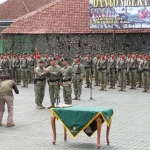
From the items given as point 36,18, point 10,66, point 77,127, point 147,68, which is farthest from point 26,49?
point 77,127

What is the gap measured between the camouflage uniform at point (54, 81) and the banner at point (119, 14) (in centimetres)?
1393

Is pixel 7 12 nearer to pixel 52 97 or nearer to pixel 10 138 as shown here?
pixel 52 97

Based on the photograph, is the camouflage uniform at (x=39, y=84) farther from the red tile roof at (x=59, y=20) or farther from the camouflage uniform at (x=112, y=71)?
the red tile roof at (x=59, y=20)

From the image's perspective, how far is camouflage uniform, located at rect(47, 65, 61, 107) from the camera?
1625 centimetres

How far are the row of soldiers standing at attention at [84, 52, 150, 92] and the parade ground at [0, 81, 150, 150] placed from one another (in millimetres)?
4046

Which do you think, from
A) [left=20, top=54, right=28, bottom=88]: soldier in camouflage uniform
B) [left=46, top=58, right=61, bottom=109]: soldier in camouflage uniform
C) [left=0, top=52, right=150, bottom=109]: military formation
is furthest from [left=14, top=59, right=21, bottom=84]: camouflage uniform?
[left=46, top=58, right=61, bottom=109]: soldier in camouflage uniform

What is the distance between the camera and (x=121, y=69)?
2381 cm

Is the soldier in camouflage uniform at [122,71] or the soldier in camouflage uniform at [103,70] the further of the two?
the soldier in camouflage uniform at [103,70]

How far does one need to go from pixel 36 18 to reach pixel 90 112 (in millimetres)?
24563

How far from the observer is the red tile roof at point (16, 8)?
51125 mm

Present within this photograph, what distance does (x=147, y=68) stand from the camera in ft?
77.1

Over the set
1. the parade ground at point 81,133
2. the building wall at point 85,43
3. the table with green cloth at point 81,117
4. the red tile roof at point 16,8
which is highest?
the red tile roof at point 16,8

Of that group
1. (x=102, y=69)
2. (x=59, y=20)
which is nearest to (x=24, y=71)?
(x=102, y=69)

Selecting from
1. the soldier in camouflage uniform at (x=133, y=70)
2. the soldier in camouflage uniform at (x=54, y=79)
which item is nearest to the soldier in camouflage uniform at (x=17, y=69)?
the soldier in camouflage uniform at (x=133, y=70)
